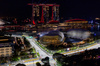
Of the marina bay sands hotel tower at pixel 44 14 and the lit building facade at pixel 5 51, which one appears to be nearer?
the lit building facade at pixel 5 51

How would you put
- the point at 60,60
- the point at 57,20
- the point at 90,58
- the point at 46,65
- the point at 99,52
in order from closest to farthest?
the point at 46,65, the point at 60,60, the point at 90,58, the point at 99,52, the point at 57,20

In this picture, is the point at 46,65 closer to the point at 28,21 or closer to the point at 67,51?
the point at 67,51

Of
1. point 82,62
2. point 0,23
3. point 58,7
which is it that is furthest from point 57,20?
point 82,62

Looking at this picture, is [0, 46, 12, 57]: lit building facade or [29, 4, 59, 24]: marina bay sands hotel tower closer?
[0, 46, 12, 57]: lit building facade

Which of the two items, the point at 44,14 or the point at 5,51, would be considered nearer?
the point at 5,51

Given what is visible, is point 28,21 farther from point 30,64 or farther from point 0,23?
point 30,64

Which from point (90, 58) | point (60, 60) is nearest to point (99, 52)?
point (90, 58)

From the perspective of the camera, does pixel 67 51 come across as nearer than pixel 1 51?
No

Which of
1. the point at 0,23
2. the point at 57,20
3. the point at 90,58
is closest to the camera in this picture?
the point at 90,58

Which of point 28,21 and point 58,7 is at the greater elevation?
point 58,7

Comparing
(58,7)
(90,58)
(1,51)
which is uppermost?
(58,7)
